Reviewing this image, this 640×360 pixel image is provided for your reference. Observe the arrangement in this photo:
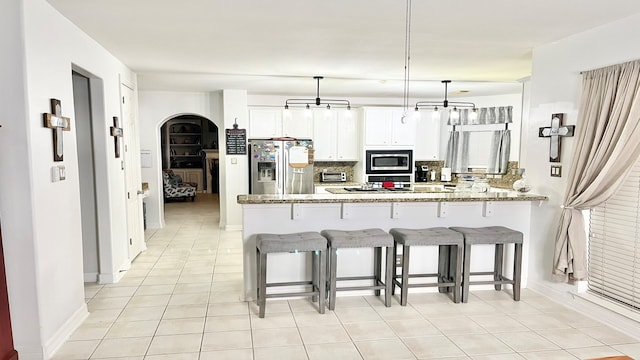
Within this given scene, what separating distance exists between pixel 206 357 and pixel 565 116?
11.7 feet

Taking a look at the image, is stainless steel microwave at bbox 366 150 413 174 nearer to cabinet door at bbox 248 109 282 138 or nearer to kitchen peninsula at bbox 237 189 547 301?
cabinet door at bbox 248 109 282 138

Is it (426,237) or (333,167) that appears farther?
(333,167)

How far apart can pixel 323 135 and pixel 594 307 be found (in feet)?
14.9

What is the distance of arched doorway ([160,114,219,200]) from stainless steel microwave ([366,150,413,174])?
6.31 meters

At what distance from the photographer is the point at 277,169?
6.39 metres

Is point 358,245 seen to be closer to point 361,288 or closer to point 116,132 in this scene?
point 361,288

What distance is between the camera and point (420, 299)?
3682mm

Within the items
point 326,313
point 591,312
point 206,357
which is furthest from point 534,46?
point 206,357

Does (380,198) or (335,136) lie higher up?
(335,136)

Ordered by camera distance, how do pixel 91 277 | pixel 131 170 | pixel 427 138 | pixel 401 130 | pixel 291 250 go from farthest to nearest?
pixel 427 138 → pixel 401 130 → pixel 131 170 → pixel 91 277 → pixel 291 250

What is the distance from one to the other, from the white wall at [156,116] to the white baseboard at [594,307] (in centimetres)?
520

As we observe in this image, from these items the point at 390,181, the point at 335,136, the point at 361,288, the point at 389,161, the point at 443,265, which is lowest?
the point at 361,288

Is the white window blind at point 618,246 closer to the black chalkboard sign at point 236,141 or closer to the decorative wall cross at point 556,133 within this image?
the decorative wall cross at point 556,133

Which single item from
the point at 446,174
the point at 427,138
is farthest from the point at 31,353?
the point at 427,138
